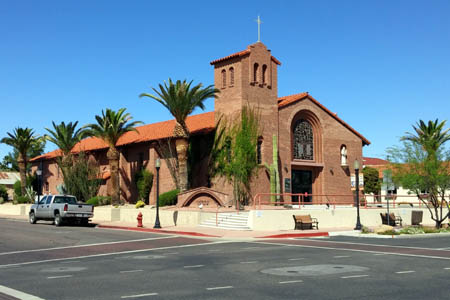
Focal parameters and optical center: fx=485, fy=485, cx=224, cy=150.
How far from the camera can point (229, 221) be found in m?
27.7

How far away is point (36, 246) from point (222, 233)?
8.89 meters

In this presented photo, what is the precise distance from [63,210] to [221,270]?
757 inches

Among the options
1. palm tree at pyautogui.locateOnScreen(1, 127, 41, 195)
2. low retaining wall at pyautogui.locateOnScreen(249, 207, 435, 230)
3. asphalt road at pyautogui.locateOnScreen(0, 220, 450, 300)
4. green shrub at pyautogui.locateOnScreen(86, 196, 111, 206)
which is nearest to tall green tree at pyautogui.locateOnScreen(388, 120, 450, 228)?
low retaining wall at pyautogui.locateOnScreen(249, 207, 435, 230)

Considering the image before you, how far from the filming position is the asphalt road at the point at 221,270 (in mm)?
9008

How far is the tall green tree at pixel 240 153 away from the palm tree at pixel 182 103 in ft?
9.07

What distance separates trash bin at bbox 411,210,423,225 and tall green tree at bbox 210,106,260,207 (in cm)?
1174

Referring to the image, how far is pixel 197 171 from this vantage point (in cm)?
3806

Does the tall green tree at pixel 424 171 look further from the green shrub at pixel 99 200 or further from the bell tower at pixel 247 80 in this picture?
the green shrub at pixel 99 200

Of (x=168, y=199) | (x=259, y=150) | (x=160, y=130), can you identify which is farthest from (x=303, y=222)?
(x=160, y=130)

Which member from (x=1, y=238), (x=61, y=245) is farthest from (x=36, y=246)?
(x=1, y=238)

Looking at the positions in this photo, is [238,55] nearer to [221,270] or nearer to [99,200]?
[99,200]

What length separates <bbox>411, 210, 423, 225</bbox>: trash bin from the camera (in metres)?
34.8

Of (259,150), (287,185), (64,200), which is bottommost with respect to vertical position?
(64,200)

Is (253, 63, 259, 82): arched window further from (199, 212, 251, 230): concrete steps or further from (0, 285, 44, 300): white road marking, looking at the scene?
(0, 285, 44, 300): white road marking
